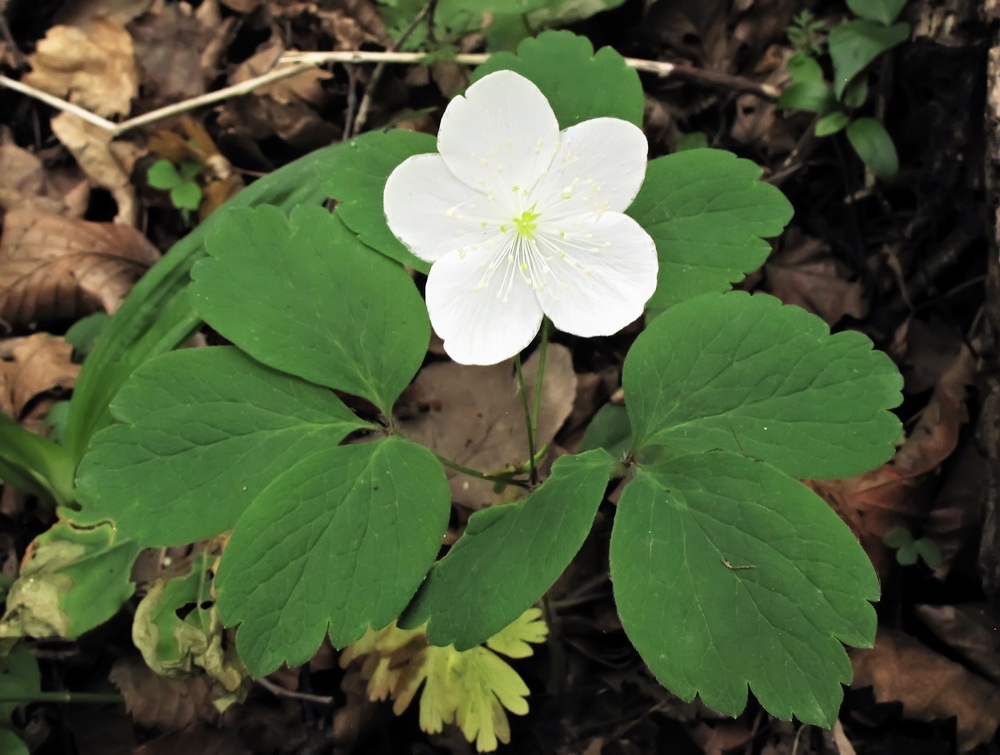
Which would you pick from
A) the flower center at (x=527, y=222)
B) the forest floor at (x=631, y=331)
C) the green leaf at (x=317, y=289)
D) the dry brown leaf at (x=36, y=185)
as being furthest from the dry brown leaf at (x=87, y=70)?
the flower center at (x=527, y=222)

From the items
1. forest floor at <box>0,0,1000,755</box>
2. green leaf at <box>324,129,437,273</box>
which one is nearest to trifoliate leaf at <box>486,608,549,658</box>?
forest floor at <box>0,0,1000,755</box>

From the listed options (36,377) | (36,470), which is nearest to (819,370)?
(36,470)

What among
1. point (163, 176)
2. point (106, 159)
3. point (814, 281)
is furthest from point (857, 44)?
point (106, 159)

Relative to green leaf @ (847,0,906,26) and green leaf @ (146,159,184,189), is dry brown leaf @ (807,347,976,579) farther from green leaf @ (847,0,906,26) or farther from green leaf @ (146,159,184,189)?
green leaf @ (146,159,184,189)

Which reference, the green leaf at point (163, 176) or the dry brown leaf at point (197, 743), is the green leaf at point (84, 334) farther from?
the dry brown leaf at point (197, 743)

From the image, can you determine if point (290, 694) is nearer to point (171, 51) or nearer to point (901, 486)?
point (901, 486)

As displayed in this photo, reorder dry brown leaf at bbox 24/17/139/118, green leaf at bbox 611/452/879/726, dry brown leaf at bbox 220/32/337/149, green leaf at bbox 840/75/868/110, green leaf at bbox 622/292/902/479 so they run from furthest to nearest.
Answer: dry brown leaf at bbox 24/17/139/118 < dry brown leaf at bbox 220/32/337/149 < green leaf at bbox 840/75/868/110 < green leaf at bbox 622/292/902/479 < green leaf at bbox 611/452/879/726
